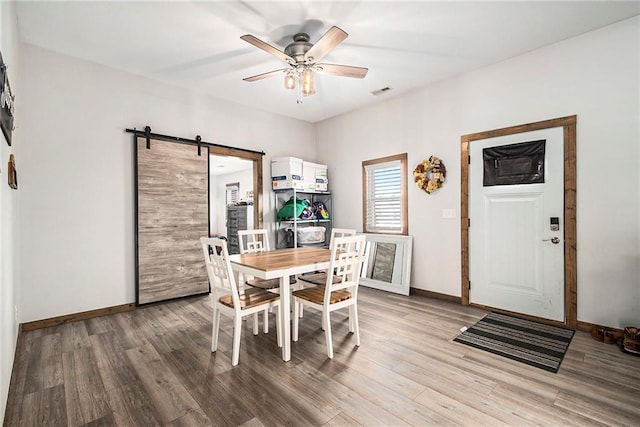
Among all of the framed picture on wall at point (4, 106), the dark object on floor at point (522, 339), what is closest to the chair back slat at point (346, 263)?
the dark object on floor at point (522, 339)

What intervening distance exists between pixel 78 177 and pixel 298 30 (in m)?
2.93

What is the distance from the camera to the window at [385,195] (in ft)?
15.2

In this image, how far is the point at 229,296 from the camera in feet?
8.76

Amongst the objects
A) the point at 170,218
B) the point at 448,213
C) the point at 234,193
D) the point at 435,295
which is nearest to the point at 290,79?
the point at 170,218

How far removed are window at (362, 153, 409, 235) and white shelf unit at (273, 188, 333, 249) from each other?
2.82 ft

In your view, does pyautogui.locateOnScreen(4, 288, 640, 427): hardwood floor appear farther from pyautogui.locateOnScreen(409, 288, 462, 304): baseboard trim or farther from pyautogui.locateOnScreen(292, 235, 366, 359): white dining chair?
pyautogui.locateOnScreen(409, 288, 462, 304): baseboard trim

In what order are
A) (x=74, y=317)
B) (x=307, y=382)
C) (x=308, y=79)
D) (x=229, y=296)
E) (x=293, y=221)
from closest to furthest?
(x=307, y=382) → (x=229, y=296) → (x=308, y=79) → (x=74, y=317) → (x=293, y=221)

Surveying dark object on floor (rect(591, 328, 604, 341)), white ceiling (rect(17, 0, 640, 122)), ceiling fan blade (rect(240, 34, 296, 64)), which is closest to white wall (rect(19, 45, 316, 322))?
white ceiling (rect(17, 0, 640, 122))

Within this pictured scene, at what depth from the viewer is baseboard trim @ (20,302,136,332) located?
10.4 feet

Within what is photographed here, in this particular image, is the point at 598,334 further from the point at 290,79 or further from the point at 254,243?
the point at 290,79

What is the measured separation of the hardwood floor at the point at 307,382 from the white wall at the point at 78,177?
53 centimetres

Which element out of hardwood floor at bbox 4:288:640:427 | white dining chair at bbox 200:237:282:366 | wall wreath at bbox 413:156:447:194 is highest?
wall wreath at bbox 413:156:447:194

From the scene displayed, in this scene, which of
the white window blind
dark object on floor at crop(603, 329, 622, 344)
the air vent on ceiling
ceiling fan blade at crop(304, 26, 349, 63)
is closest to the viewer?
ceiling fan blade at crop(304, 26, 349, 63)

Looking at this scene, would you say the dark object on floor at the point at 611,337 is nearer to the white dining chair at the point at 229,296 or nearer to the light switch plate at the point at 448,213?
the light switch plate at the point at 448,213
